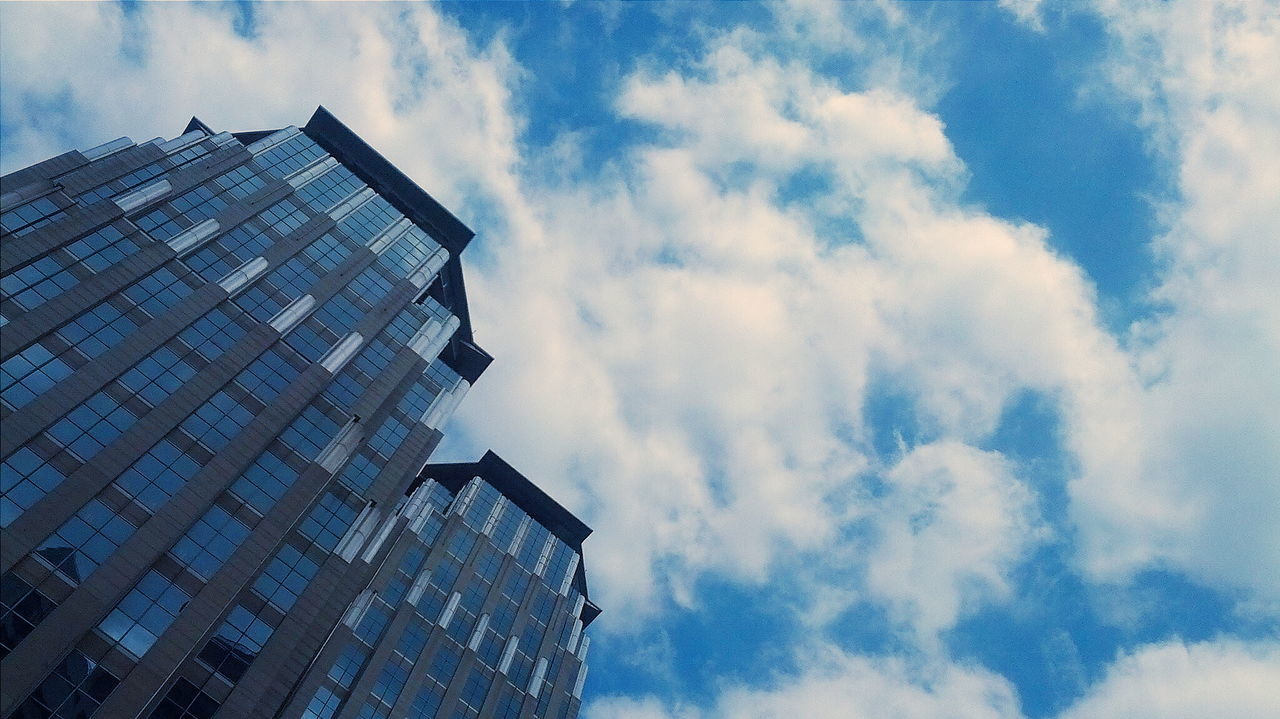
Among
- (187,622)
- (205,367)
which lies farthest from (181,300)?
(187,622)

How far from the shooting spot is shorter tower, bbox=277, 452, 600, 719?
5716cm

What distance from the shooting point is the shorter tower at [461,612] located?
5716 centimetres

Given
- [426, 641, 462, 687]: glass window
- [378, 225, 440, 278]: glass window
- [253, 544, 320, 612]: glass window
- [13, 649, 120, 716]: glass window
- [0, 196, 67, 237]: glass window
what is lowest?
[13, 649, 120, 716]: glass window

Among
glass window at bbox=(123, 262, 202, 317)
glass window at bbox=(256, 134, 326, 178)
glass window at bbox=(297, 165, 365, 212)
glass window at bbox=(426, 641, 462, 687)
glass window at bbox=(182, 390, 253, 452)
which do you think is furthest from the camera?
glass window at bbox=(256, 134, 326, 178)

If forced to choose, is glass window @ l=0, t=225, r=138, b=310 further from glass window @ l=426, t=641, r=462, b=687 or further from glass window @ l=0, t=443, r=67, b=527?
glass window @ l=426, t=641, r=462, b=687

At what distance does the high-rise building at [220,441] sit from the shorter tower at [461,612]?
325 mm

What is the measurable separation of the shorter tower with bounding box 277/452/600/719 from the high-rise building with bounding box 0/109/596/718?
0.33m

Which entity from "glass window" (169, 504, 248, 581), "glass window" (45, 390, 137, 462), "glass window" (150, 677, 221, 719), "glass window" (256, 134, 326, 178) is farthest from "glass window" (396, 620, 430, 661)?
"glass window" (256, 134, 326, 178)

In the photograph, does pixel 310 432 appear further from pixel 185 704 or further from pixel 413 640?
pixel 413 640

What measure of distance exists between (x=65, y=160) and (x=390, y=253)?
2426cm

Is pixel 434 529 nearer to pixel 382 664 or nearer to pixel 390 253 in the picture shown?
pixel 382 664

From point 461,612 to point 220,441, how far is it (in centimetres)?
3215

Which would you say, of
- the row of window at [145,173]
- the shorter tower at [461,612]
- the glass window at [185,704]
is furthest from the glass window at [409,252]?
the glass window at [185,704]

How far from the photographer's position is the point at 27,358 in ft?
137
